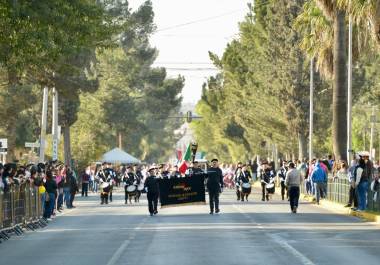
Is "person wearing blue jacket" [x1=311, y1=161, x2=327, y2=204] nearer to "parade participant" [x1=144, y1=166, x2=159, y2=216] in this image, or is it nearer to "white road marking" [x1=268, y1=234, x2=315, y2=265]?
"parade participant" [x1=144, y1=166, x2=159, y2=216]

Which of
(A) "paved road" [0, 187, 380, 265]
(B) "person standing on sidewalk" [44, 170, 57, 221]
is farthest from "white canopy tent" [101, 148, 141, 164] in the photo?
(B) "person standing on sidewalk" [44, 170, 57, 221]

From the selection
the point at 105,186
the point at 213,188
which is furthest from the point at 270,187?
the point at 213,188

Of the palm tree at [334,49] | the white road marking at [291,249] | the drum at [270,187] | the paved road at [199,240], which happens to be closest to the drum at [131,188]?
the drum at [270,187]

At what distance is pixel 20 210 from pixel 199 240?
6.82 m

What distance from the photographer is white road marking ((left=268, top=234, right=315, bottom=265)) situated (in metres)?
19.7

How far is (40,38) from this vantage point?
28.2 metres

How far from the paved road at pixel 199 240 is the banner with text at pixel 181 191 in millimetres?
1102

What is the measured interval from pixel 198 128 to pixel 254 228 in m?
122

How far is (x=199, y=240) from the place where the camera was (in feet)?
83.1

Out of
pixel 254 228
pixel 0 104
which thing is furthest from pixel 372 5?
pixel 0 104

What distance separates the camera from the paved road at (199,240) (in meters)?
20.7

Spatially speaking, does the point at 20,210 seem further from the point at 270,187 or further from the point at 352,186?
the point at 270,187

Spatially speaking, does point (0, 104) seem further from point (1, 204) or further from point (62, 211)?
point (1, 204)

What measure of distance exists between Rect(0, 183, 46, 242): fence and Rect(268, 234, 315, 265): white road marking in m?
6.17
